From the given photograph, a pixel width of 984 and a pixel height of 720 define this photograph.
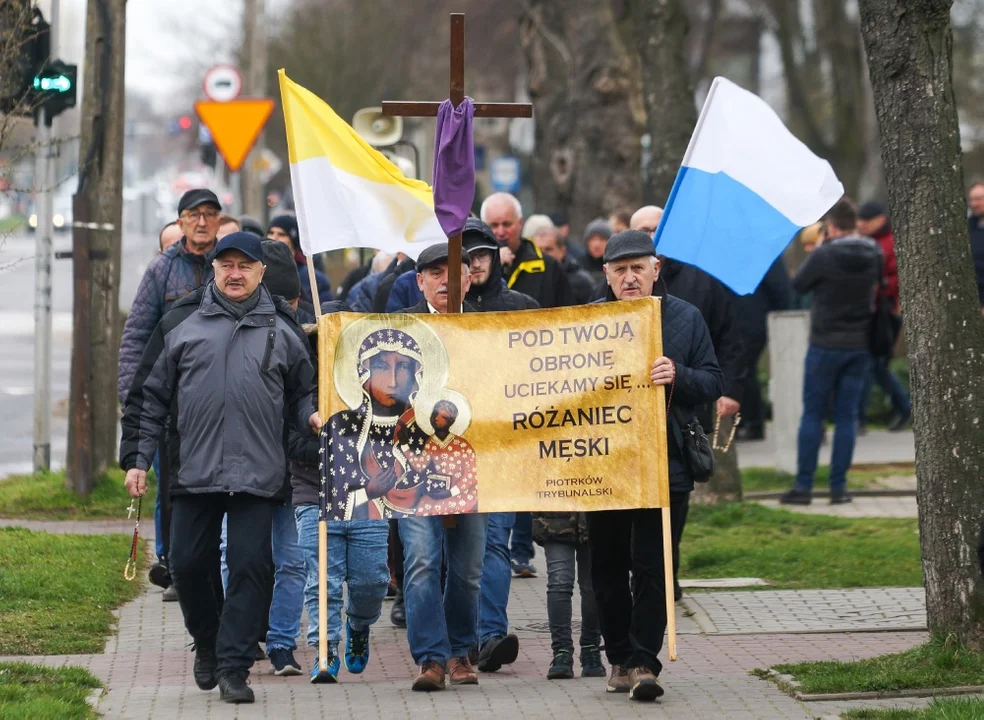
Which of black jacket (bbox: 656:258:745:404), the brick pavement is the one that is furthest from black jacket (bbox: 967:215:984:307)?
black jacket (bbox: 656:258:745:404)

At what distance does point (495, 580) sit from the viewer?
804cm

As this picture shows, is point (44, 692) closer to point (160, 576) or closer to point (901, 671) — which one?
point (160, 576)

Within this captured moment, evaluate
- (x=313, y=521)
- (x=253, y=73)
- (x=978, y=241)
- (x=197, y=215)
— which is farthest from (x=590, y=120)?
(x=313, y=521)

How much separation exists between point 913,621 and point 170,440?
377 cm

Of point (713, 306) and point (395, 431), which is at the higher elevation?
point (713, 306)

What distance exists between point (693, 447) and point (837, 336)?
6.15m

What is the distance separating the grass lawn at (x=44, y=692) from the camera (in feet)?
21.1

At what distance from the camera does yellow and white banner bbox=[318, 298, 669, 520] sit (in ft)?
23.7

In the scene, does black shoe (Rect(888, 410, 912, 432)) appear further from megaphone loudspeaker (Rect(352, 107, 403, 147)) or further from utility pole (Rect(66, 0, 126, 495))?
utility pole (Rect(66, 0, 126, 495))

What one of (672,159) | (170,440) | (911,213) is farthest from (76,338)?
(911,213)

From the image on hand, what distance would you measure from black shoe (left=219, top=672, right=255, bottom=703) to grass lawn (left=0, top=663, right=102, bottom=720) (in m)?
0.53

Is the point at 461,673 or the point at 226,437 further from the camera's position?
the point at 461,673

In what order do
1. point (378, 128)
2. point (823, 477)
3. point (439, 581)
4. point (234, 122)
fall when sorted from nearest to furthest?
point (439, 581)
point (823, 477)
point (378, 128)
point (234, 122)

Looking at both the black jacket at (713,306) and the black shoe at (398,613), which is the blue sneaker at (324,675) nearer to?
the black shoe at (398,613)
